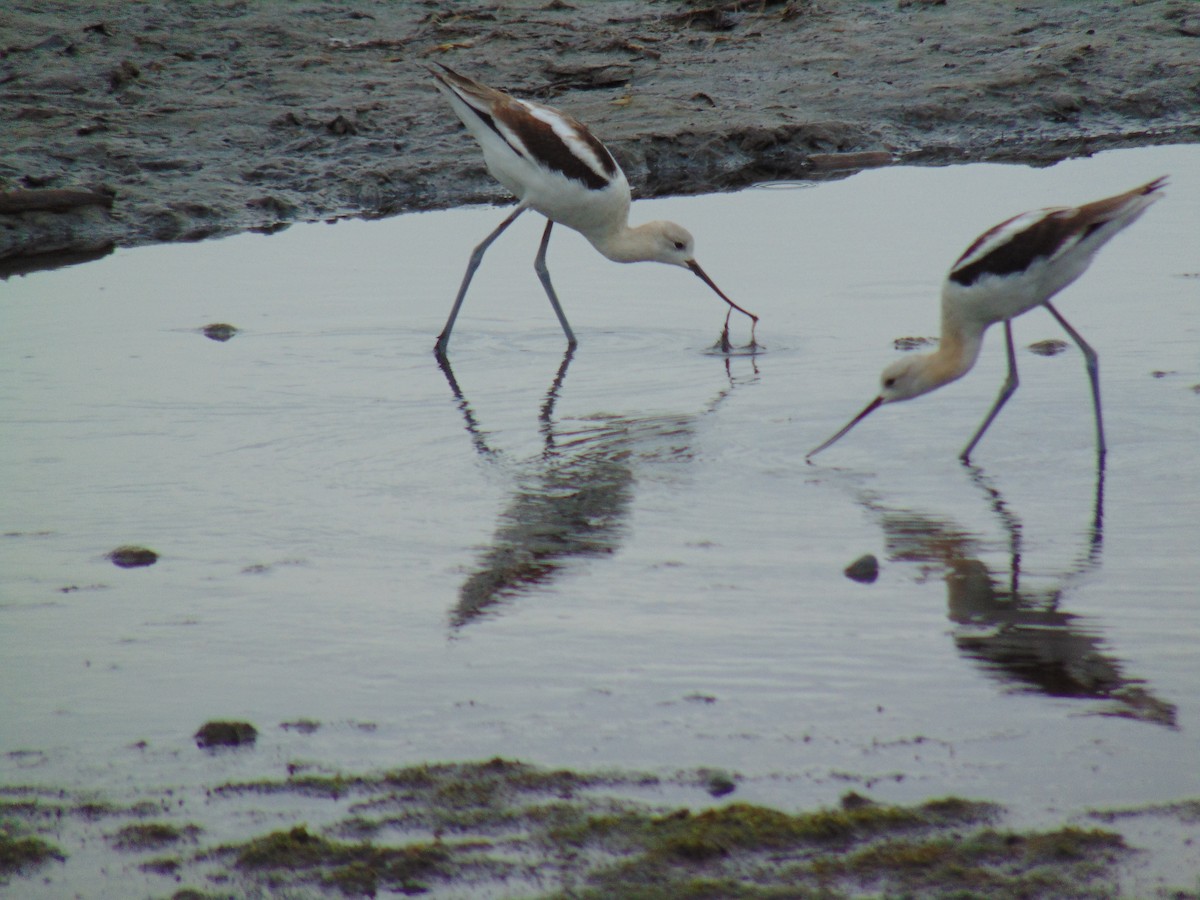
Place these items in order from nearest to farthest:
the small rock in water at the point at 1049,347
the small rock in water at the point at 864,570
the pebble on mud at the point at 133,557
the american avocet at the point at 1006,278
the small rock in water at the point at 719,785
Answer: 1. the small rock in water at the point at 719,785
2. the small rock in water at the point at 864,570
3. the pebble on mud at the point at 133,557
4. the american avocet at the point at 1006,278
5. the small rock in water at the point at 1049,347

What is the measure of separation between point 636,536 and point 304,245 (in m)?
4.76

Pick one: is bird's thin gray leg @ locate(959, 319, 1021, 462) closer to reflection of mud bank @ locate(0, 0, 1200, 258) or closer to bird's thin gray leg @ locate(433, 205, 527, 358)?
bird's thin gray leg @ locate(433, 205, 527, 358)

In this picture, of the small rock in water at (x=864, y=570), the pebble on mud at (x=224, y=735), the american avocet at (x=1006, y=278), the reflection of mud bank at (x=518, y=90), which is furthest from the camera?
the reflection of mud bank at (x=518, y=90)

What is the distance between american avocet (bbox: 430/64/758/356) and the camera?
6.95m

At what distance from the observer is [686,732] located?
3.10 meters

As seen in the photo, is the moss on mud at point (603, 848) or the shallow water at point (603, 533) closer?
the moss on mud at point (603, 848)

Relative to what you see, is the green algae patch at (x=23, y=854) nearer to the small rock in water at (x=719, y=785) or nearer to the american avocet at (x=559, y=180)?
the small rock in water at (x=719, y=785)

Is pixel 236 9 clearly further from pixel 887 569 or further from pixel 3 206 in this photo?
pixel 887 569

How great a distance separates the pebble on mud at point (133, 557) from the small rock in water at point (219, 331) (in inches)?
111

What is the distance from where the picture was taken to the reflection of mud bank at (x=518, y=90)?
31.4ft

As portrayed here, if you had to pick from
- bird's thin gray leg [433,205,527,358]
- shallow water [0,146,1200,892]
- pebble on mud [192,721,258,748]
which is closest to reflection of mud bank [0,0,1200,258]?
shallow water [0,146,1200,892]

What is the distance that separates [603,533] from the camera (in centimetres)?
444

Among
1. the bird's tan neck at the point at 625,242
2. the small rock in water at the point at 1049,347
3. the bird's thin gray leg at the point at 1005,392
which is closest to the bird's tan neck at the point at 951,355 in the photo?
the bird's thin gray leg at the point at 1005,392

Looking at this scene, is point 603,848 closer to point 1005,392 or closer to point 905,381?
point 905,381
